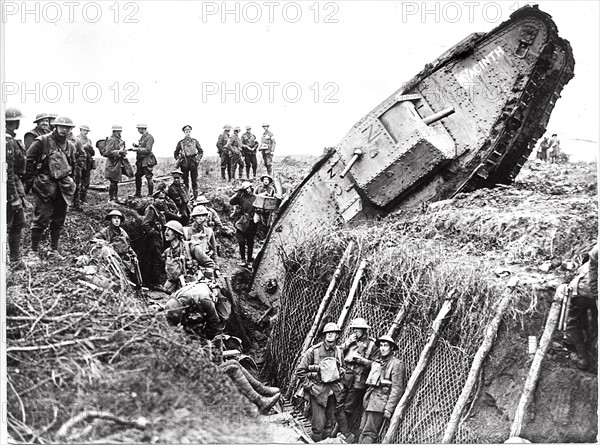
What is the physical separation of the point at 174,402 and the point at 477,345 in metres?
3.38

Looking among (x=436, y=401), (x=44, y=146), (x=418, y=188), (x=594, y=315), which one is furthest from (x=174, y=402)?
(x=418, y=188)

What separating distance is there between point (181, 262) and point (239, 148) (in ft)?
31.6

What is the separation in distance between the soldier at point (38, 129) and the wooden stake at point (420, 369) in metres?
6.93

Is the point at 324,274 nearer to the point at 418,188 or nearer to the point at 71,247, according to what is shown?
the point at 418,188

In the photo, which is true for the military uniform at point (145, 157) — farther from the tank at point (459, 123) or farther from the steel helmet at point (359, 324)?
the steel helmet at point (359, 324)

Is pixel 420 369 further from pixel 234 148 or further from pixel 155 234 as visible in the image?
pixel 234 148

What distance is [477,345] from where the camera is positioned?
7.68 meters

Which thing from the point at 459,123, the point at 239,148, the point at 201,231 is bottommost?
the point at 201,231

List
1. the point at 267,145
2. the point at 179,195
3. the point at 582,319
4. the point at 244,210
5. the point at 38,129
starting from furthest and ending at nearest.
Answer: the point at 267,145 → the point at 244,210 → the point at 179,195 → the point at 38,129 → the point at 582,319

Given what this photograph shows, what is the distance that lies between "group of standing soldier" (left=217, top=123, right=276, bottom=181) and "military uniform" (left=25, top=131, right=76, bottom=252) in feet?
28.8

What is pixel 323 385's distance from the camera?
8.72 m

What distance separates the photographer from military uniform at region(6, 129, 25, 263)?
873 cm

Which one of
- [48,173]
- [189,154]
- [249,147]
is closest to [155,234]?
[48,173]

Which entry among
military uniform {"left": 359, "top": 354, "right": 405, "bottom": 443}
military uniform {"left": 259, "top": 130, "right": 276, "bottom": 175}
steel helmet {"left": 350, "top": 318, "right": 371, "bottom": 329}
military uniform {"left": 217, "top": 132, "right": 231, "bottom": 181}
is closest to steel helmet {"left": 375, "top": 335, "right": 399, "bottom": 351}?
military uniform {"left": 359, "top": 354, "right": 405, "bottom": 443}
